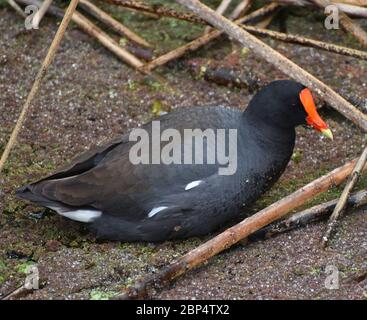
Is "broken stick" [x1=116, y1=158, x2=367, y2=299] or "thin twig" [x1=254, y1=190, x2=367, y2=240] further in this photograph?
"thin twig" [x1=254, y1=190, x2=367, y2=240]

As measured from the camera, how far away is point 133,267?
3699 millimetres

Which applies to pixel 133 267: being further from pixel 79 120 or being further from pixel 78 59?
pixel 78 59

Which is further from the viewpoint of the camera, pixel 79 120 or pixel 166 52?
pixel 166 52

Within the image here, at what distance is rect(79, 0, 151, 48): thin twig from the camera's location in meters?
5.19

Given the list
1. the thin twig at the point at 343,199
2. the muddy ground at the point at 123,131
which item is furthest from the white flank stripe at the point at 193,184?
the thin twig at the point at 343,199

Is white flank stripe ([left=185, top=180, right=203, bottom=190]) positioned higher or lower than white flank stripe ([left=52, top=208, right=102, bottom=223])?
higher

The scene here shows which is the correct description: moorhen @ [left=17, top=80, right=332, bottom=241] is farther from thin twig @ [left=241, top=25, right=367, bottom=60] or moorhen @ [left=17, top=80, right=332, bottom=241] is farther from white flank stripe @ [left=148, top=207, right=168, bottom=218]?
thin twig @ [left=241, top=25, right=367, bottom=60]

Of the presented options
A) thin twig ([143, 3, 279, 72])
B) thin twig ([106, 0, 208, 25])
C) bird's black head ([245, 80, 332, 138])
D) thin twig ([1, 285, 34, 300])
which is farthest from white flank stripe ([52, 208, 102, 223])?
thin twig ([106, 0, 208, 25])

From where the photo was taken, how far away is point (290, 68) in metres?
3.96

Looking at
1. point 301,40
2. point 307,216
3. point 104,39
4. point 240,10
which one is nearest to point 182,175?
point 307,216

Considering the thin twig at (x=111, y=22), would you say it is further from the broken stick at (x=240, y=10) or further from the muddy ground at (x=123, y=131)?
the broken stick at (x=240, y=10)

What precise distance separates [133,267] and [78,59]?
6.01 feet
